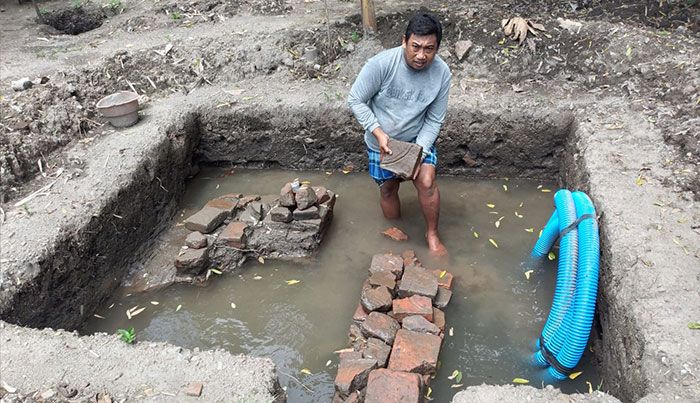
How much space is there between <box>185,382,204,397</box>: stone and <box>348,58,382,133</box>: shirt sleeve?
2.22m

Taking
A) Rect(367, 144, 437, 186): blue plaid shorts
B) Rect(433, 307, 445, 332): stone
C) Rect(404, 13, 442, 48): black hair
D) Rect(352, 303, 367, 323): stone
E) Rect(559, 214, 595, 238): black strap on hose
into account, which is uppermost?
Rect(404, 13, 442, 48): black hair

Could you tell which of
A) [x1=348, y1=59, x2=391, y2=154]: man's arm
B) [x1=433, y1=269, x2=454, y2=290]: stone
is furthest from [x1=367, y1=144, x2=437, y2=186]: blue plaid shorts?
[x1=433, y1=269, x2=454, y2=290]: stone

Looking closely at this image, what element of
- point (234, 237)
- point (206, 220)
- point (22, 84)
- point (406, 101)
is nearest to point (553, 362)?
point (406, 101)

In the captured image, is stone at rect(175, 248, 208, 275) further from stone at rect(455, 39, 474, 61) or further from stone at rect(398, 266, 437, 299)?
stone at rect(455, 39, 474, 61)

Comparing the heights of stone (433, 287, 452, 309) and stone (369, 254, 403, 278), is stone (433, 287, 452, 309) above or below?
below

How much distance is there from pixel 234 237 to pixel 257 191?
1173 millimetres

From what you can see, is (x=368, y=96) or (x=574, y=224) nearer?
(x=574, y=224)

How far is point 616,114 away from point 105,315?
4891 millimetres

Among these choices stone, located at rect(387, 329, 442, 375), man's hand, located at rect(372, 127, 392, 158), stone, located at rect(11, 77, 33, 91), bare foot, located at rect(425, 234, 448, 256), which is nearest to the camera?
stone, located at rect(387, 329, 442, 375)

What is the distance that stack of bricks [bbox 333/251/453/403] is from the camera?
3.04 meters

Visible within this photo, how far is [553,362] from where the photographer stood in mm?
3285

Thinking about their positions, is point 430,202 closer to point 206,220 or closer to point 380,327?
point 380,327

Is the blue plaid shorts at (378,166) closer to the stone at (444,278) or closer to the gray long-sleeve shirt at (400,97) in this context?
the gray long-sleeve shirt at (400,97)

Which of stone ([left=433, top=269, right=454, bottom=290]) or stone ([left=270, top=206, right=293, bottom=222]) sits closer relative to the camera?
stone ([left=433, top=269, right=454, bottom=290])
